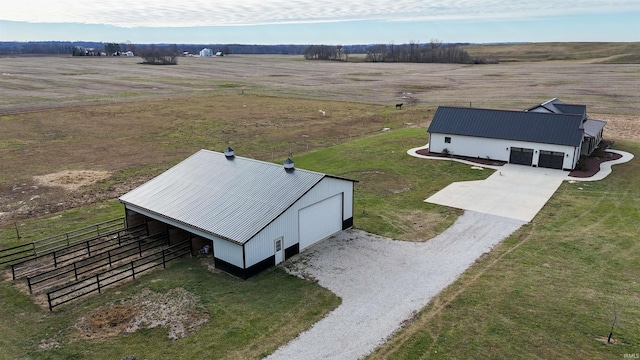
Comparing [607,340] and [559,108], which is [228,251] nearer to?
[607,340]

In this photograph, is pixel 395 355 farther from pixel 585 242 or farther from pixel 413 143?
pixel 413 143

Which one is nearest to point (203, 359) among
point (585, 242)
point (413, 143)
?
point (585, 242)

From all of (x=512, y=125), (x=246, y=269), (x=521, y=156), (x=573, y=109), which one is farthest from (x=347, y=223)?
(x=573, y=109)

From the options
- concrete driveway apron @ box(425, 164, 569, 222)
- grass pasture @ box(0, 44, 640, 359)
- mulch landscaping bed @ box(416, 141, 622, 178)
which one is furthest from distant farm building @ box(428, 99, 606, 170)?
grass pasture @ box(0, 44, 640, 359)

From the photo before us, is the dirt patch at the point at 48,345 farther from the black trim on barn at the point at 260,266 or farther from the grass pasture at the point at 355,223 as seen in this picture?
the black trim on barn at the point at 260,266

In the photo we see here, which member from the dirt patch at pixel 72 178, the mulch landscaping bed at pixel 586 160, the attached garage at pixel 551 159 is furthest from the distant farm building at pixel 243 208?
the attached garage at pixel 551 159

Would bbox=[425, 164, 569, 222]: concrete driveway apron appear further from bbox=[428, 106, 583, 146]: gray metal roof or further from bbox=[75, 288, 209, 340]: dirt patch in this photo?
bbox=[75, 288, 209, 340]: dirt patch
